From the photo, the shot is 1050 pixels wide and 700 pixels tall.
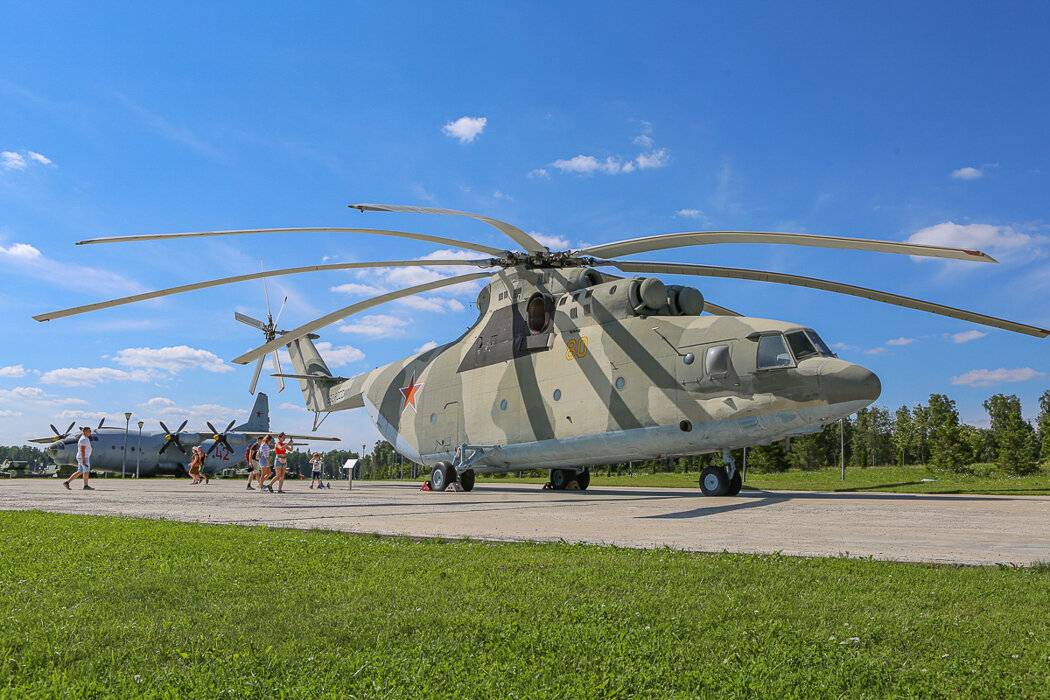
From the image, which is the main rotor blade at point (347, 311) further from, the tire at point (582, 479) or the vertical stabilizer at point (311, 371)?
the vertical stabilizer at point (311, 371)

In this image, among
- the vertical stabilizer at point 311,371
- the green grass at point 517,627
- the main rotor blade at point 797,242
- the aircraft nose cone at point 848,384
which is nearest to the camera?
the green grass at point 517,627

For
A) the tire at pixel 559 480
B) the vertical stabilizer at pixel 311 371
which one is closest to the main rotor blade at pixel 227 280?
the tire at pixel 559 480

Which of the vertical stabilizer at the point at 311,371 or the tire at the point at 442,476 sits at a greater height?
the vertical stabilizer at the point at 311,371

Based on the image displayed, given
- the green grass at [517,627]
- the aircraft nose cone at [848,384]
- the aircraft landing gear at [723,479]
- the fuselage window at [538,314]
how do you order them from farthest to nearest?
the fuselage window at [538,314] < the aircraft landing gear at [723,479] < the aircraft nose cone at [848,384] < the green grass at [517,627]

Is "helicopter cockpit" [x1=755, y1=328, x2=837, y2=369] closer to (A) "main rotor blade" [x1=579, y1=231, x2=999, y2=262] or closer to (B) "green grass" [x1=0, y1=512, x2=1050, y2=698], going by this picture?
(A) "main rotor blade" [x1=579, y1=231, x2=999, y2=262]

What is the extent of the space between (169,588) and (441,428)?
1694 cm

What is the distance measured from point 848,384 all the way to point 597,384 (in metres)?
5.93

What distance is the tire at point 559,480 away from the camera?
2316cm

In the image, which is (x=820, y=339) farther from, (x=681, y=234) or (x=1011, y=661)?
(x=1011, y=661)

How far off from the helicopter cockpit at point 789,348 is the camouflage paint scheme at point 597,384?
0.43 feet

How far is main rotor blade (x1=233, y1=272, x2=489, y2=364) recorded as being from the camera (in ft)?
52.5

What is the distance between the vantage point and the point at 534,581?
4.98m

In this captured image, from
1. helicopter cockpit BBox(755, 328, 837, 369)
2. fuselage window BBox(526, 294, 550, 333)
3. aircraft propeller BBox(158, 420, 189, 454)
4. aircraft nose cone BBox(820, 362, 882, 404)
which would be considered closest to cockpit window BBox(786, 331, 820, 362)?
helicopter cockpit BBox(755, 328, 837, 369)

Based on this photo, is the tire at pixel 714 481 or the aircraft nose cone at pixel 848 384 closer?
the aircraft nose cone at pixel 848 384
